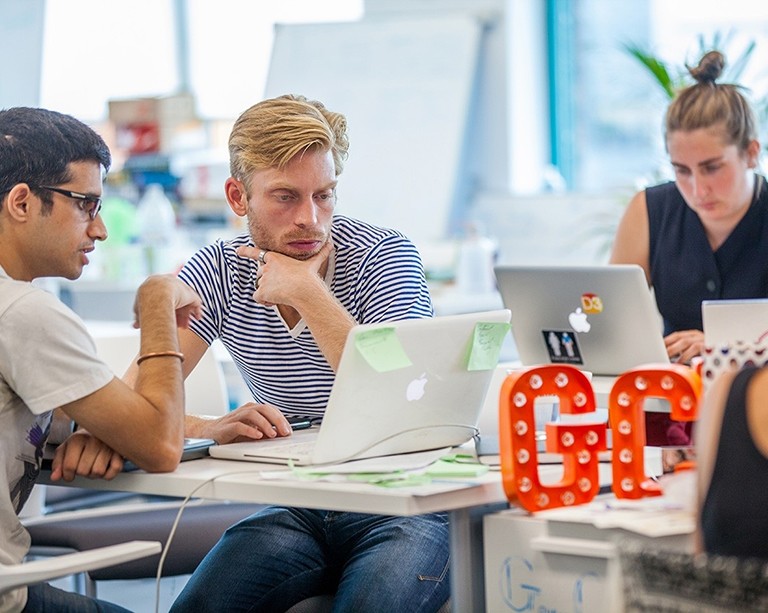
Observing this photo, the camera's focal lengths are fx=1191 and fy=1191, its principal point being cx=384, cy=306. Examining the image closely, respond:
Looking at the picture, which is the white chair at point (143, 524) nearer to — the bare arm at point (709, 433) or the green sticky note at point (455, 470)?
the green sticky note at point (455, 470)

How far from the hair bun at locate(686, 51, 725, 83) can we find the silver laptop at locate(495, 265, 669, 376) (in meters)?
0.65

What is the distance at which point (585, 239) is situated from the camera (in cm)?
480

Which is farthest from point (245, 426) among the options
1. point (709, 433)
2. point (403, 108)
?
point (403, 108)

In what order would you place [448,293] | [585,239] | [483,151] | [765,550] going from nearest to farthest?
[765,550], [448,293], [585,239], [483,151]

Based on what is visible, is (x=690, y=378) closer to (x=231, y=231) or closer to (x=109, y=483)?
(x=109, y=483)

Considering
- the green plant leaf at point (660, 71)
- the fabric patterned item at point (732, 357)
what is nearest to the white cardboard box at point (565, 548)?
the fabric patterned item at point (732, 357)

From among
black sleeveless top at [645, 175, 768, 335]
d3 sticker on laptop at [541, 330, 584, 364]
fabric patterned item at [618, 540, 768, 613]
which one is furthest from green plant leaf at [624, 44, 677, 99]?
fabric patterned item at [618, 540, 768, 613]

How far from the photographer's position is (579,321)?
2.45m

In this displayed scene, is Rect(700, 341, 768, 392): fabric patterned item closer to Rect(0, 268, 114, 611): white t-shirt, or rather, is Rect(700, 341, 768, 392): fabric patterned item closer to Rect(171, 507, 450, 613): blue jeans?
Rect(171, 507, 450, 613): blue jeans

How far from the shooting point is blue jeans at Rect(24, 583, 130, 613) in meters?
1.76

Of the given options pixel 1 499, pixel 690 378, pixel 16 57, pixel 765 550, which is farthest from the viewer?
pixel 16 57

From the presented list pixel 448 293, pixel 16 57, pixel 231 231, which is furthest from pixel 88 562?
pixel 231 231

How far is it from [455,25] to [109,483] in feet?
11.9

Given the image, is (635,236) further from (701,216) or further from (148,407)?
(148,407)
